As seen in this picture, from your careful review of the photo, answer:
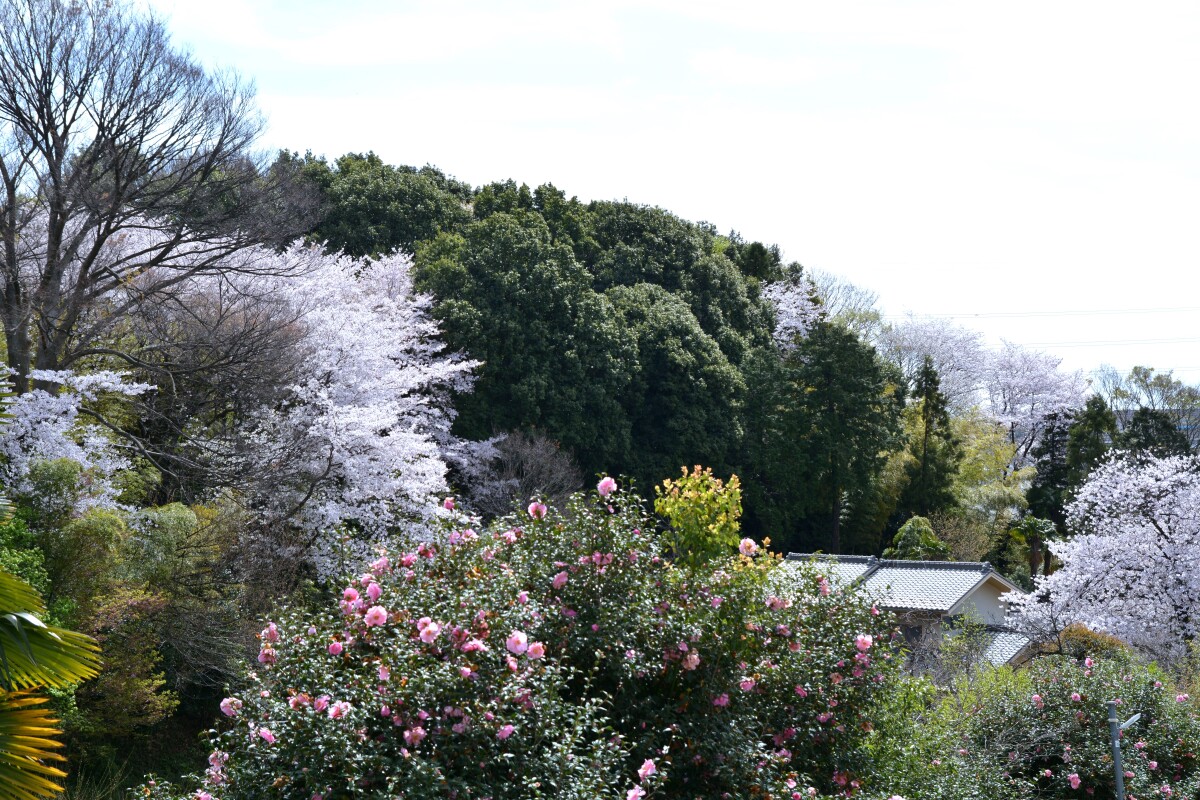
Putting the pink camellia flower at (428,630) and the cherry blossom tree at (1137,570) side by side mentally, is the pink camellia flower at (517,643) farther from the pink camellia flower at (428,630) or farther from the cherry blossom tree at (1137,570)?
the cherry blossom tree at (1137,570)

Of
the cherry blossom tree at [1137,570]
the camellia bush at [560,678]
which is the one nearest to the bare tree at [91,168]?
the camellia bush at [560,678]

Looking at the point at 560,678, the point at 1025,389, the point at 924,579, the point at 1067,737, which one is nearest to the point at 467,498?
the point at 924,579

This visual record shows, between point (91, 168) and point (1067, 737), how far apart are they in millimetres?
13279

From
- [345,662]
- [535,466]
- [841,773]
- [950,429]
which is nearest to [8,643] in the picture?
[345,662]

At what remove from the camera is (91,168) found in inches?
560

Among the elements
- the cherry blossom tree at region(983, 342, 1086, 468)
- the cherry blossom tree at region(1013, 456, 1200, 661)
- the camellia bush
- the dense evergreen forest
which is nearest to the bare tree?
the dense evergreen forest

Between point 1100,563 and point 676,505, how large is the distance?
13.7 meters

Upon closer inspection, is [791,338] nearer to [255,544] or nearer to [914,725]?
[255,544]

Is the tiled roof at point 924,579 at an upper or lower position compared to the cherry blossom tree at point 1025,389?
lower

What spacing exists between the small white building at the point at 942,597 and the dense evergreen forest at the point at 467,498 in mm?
1027

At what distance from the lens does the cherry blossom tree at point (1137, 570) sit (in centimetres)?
1795

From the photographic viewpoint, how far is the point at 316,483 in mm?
15984

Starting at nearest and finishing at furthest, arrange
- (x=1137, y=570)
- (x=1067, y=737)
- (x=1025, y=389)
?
(x=1067, y=737) → (x=1137, y=570) → (x=1025, y=389)

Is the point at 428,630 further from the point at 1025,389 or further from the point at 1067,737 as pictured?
the point at 1025,389
